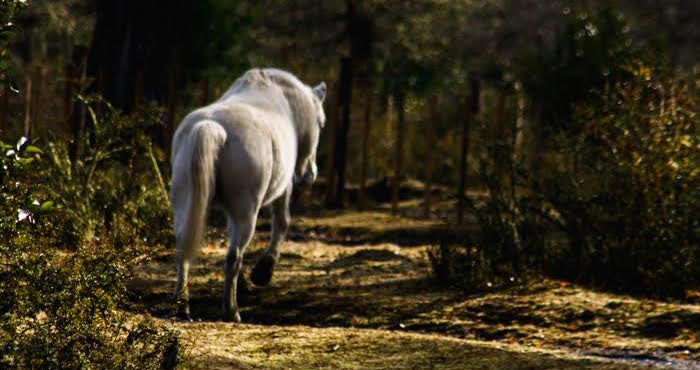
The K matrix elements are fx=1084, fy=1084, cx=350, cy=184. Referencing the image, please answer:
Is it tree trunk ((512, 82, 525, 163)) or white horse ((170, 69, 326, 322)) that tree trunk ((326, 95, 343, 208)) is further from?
white horse ((170, 69, 326, 322))

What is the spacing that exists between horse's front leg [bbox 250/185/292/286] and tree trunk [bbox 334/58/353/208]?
569cm

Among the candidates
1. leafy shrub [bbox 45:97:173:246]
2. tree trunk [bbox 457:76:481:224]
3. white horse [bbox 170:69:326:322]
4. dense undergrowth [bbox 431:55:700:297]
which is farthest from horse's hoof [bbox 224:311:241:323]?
tree trunk [bbox 457:76:481:224]

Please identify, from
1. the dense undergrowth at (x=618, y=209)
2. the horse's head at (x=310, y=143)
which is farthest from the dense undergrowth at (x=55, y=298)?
the dense undergrowth at (x=618, y=209)

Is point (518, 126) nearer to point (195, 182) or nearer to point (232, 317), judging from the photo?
point (232, 317)

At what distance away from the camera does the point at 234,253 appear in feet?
23.5

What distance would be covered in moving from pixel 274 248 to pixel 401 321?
4.87 feet

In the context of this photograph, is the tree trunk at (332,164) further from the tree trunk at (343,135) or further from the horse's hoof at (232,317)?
the horse's hoof at (232,317)

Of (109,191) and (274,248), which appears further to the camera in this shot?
(109,191)

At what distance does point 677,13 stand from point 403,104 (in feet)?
Answer: 73.4

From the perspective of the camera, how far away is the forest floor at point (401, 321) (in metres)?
6.01

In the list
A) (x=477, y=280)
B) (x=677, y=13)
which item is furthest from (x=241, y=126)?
(x=677, y=13)

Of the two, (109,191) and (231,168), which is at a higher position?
(231,168)

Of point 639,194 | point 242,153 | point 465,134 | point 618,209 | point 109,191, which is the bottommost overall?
point 109,191

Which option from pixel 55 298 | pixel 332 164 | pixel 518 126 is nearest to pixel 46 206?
pixel 55 298
